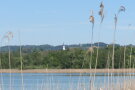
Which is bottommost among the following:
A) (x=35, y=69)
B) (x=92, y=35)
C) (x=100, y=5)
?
(x=35, y=69)

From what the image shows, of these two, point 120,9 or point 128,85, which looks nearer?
point 120,9

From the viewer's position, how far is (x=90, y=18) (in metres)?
8.55

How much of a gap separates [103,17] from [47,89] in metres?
5.09

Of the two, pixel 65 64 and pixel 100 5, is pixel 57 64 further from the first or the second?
pixel 100 5

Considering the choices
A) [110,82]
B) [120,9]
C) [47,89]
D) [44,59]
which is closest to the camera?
[120,9]

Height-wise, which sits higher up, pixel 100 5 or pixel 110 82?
pixel 100 5

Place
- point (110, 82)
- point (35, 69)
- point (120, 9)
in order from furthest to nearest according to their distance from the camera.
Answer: point (35, 69), point (110, 82), point (120, 9)

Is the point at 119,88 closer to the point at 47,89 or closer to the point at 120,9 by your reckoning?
the point at 47,89

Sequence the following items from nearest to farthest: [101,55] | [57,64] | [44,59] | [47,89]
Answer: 1. [47,89]
2. [101,55]
3. [44,59]
4. [57,64]

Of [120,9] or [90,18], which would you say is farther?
[120,9]

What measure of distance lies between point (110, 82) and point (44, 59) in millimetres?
25533

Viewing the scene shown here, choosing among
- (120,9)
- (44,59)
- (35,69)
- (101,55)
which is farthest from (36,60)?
(120,9)

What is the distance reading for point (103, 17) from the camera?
8539 millimetres

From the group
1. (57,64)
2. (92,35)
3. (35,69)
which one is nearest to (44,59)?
(35,69)
